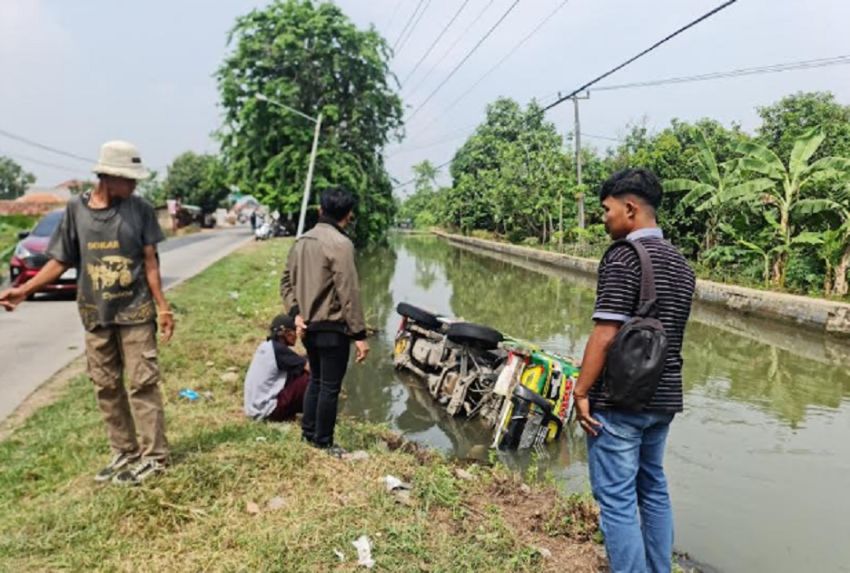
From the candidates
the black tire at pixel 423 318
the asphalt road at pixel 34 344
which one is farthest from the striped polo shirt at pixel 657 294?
the black tire at pixel 423 318

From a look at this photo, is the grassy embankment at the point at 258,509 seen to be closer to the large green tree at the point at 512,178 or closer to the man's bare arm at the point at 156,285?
the man's bare arm at the point at 156,285

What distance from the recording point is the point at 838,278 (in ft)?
45.1

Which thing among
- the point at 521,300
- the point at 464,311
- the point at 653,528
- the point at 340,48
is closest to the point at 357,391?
the point at 653,528

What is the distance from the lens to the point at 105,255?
128 inches

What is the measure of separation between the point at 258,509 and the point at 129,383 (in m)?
0.99

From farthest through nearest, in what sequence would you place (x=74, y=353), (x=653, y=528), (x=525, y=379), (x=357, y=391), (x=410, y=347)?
(x=410, y=347), (x=357, y=391), (x=74, y=353), (x=525, y=379), (x=653, y=528)

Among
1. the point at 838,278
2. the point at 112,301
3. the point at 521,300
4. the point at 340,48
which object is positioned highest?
the point at 340,48

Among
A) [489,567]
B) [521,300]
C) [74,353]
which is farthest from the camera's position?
[521,300]

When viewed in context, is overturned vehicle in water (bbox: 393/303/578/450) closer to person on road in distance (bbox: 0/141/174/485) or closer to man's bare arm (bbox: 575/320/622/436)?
man's bare arm (bbox: 575/320/622/436)

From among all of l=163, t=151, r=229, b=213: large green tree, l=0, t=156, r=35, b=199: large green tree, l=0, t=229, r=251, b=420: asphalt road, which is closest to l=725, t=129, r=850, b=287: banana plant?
l=0, t=229, r=251, b=420: asphalt road

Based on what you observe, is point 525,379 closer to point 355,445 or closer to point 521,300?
point 355,445

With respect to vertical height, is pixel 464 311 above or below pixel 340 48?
below

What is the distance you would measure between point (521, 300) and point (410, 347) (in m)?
8.80

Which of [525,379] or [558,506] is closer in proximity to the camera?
[558,506]
